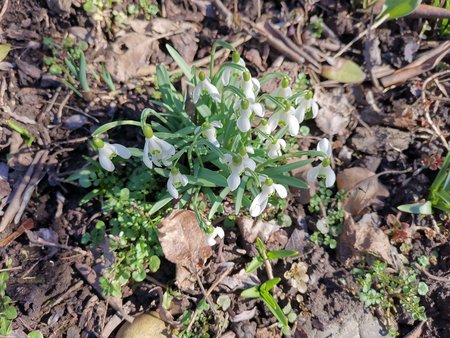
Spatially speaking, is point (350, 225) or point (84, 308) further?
point (350, 225)

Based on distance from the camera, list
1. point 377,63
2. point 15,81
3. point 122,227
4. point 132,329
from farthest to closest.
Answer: point 377,63
point 15,81
point 122,227
point 132,329

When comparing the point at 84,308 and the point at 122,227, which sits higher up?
the point at 122,227

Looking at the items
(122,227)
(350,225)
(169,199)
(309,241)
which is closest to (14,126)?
(122,227)

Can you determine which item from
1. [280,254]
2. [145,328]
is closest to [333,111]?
[280,254]

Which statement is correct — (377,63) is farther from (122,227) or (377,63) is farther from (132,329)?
(132,329)

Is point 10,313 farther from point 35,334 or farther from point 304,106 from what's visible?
point 304,106

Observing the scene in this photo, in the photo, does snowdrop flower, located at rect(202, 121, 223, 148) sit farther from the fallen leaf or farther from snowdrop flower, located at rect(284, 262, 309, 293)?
the fallen leaf

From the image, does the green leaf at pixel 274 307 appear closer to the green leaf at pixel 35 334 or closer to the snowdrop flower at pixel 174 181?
the snowdrop flower at pixel 174 181
